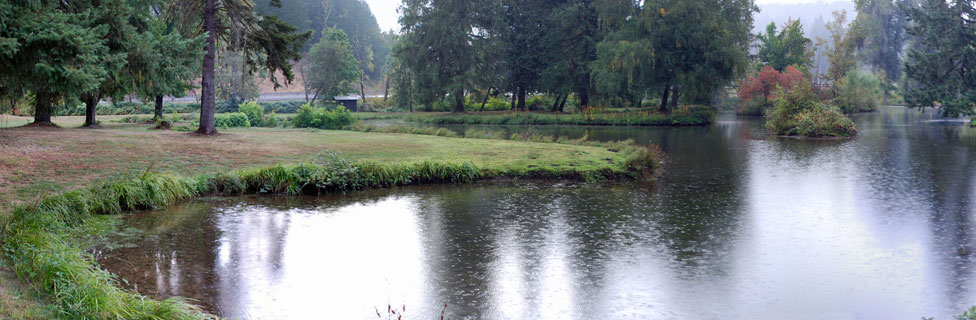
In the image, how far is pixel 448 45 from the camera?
165ft

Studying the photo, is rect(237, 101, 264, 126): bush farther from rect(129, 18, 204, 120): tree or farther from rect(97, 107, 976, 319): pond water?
rect(97, 107, 976, 319): pond water

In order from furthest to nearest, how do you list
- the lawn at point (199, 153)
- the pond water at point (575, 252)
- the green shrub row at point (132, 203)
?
the lawn at point (199, 153) < the pond water at point (575, 252) < the green shrub row at point (132, 203)

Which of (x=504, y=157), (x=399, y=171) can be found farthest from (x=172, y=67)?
(x=504, y=157)

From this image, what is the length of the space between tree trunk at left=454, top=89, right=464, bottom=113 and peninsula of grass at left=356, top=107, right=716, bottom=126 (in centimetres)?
270

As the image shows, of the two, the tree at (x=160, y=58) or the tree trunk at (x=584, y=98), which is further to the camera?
the tree trunk at (x=584, y=98)

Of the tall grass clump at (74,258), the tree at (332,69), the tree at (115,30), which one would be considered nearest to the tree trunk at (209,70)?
the tree at (115,30)

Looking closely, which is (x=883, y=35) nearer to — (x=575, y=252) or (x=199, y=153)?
(x=199, y=153)

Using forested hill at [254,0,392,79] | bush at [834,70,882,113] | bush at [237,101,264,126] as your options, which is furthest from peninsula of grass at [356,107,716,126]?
forested hill at [254,0,392,79]

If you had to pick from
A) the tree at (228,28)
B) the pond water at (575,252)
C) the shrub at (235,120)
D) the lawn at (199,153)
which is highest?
the tree at (228,28)

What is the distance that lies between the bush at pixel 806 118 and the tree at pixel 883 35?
5302 cm

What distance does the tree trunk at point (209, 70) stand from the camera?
2164 centimetres

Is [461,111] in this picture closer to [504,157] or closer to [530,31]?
[530,31]

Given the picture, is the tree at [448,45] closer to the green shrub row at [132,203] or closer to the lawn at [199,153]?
the lawn at [199,153]

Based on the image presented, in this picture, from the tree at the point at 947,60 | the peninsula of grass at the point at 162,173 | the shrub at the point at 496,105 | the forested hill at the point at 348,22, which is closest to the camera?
the peninsula of grass at the point at 162,173
